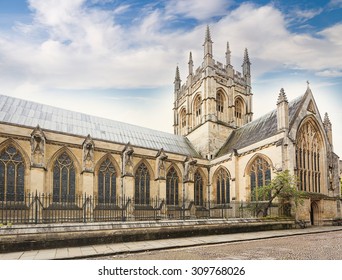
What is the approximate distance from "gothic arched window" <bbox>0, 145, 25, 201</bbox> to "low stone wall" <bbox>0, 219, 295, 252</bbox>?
11.3 meters

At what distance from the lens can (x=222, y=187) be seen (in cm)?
2784

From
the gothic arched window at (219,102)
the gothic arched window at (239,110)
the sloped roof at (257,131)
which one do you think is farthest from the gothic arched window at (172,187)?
the gothic arched window at (239,110)

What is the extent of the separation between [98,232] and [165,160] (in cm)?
1716

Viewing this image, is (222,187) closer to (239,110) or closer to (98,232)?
(239,110)

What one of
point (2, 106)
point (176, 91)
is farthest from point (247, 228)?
point (176, 91)

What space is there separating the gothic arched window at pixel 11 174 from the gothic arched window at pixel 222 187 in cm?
1809

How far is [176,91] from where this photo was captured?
42.9m

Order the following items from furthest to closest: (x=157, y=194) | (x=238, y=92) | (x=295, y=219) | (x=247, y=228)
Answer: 1. (x=238, y=92)
2. (x=157, y=194)
3. (x=295, y=219)
4. (x=247, y=228)

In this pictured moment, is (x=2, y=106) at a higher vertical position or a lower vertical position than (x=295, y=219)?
higher

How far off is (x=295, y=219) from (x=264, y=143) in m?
6.62

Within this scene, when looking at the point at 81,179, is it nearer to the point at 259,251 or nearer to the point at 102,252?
the point at 102,252

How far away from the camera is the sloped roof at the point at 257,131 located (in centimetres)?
2400

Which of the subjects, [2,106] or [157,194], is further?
[157,194]

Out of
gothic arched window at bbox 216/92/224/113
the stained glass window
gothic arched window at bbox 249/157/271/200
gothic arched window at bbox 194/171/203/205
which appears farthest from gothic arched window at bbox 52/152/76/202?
gothic arched window at bbox 216/92/224/113
